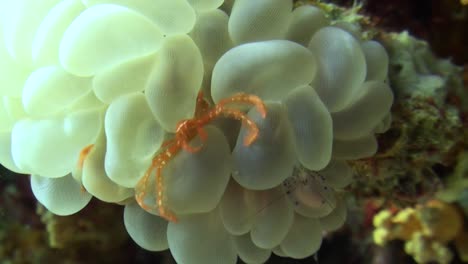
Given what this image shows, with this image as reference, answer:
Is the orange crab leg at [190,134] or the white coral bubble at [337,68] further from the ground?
the white coral bubble at [337,68]

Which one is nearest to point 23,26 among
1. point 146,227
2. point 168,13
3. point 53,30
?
point 53,30

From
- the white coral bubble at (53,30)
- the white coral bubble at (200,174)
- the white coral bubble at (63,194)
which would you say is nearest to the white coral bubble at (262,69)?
the white coral bubble at (200,174)

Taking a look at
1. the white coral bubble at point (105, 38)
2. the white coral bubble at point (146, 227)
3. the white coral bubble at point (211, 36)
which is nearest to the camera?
the white coral bubble at point (105, 38)

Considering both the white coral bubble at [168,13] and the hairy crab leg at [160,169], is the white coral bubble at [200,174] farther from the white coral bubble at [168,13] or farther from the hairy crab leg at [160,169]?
the white coral bubble at [168,13]

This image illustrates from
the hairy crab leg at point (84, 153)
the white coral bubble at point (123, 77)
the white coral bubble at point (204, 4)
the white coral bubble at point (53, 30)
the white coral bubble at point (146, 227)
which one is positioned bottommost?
the white coral bubble at point (146, 227)

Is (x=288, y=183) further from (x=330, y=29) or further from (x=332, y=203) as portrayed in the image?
(x=330, y=29)

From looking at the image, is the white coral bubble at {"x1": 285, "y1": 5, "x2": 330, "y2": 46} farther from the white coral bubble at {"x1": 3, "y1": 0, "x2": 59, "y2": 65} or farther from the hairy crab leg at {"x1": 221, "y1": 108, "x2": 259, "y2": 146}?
the white coral bubble at {"x1": 3, "y1": 0, "x2": 59, "y2": 65}

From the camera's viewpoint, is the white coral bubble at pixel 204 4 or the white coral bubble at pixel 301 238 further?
the white coral bubble at pixel 301 238

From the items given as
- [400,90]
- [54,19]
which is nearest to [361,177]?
[400,90]
